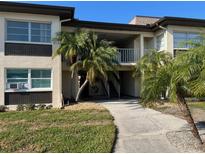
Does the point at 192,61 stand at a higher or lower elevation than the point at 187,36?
lower

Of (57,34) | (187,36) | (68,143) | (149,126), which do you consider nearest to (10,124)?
(68,143)

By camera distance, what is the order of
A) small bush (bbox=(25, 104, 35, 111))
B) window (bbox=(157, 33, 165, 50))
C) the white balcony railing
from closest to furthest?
small bush (bbox=(25, 104, 35, 111)) < window (bbox=(157, 33, 165, 50)) < the white balcony railing

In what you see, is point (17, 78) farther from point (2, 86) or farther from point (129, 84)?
point (129, 84)

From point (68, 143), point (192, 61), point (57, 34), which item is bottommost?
point (68, 143)

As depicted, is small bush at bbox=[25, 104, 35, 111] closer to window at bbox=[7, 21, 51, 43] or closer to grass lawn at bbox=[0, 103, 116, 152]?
grass lawn at bbox=[0, 103, 116, 152]

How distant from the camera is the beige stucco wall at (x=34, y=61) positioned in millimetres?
13438

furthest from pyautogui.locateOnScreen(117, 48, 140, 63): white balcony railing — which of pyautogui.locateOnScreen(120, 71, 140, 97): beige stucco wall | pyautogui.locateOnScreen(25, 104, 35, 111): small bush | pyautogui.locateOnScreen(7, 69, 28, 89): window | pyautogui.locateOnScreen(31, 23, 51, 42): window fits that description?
pyautogui.locateOnScreen(25, 104, 35, 111): small bush

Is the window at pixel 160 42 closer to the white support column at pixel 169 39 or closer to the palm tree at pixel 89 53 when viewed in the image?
the white support column at pixel 169 39

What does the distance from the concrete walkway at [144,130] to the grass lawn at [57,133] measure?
0.42 meters

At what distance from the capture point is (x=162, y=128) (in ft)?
29.1

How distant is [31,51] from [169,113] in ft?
28.4

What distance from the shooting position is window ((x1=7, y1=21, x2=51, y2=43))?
1384 cm

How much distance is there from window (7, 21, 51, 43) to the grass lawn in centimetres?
535

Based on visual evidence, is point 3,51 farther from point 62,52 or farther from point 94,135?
point 94,135
